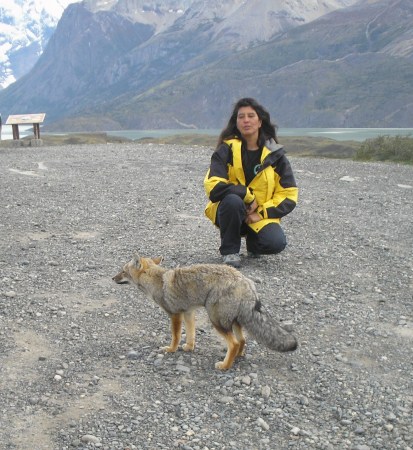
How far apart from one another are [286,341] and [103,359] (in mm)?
1782

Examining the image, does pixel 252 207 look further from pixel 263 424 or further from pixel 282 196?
pixel 263 424

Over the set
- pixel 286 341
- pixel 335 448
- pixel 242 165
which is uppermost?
pixel 242 165

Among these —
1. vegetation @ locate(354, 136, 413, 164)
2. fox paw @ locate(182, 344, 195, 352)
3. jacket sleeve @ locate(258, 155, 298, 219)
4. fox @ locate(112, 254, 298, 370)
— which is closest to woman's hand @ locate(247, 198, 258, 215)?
jacket sleeve @ locate(258, 155, 298, 219)

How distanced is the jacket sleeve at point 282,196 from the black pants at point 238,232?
22cm

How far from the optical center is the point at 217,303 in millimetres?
5371

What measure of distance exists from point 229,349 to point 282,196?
3.36 m

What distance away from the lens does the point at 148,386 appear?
16.8ft

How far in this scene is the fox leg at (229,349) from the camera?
5.35 meters

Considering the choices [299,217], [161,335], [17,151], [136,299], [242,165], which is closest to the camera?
[161,335]

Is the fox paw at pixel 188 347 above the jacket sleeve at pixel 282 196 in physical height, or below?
below

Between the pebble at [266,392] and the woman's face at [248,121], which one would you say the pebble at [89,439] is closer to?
the pebble at [266,392]

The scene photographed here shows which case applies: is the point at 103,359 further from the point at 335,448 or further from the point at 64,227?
the point at 64,227

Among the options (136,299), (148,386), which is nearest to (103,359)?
(148,386)

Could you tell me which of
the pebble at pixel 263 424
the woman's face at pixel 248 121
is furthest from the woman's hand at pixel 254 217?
the pebble at pixel 263 424
